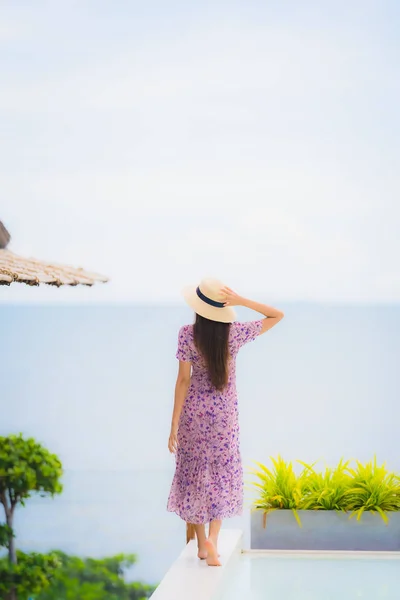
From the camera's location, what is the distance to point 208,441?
4.12 meters

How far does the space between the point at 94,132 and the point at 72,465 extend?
517 cm

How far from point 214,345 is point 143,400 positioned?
9.60 m

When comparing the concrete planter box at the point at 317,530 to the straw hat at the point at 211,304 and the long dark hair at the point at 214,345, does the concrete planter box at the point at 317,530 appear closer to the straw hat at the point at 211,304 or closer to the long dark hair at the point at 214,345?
the long dark hair at the point at 214,345

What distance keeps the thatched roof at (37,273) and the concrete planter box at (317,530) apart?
1.81 meters

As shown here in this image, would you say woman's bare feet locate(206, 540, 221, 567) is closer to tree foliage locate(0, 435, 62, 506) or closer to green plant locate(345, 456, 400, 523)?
green plant locate(345, 456, 400, 523)

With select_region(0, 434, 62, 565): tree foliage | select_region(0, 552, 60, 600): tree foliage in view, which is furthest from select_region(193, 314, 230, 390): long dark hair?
select_region(0, 552, 60, 600): tree foliage

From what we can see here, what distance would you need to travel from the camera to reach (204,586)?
3756mm

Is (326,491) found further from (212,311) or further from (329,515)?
(212,311)

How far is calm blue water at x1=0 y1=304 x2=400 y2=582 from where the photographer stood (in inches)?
496

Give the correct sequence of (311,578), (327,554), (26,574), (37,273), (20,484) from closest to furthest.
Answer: (311,578)
(327,554)
(37,273)
(20,484)
(26,574)

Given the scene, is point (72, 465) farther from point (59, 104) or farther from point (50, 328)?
point (59, 104)

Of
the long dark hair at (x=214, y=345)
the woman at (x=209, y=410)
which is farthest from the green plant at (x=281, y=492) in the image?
the long dark hair at (x=214, y=345)

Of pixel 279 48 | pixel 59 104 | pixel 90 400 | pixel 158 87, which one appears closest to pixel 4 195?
pixel 59 104

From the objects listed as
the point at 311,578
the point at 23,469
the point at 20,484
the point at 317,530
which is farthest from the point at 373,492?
the point at 20,484
